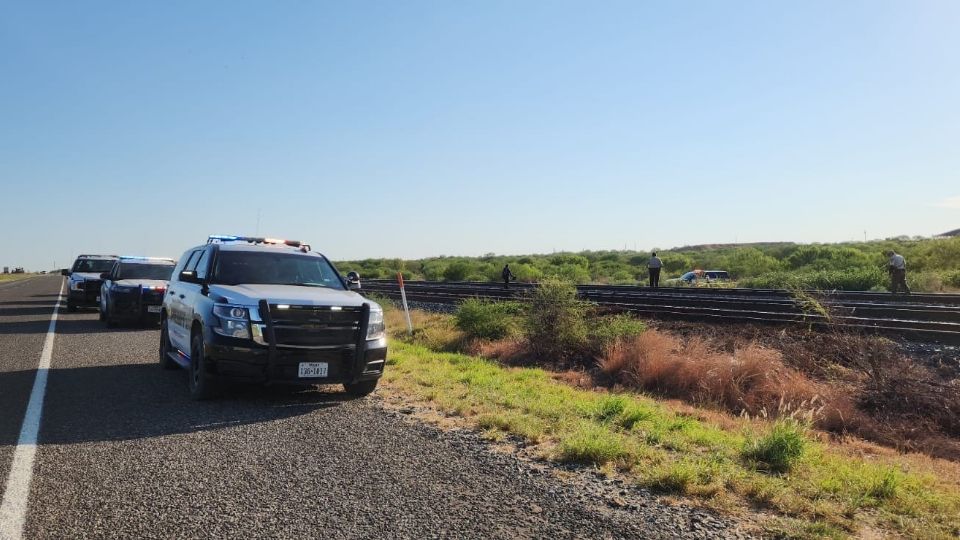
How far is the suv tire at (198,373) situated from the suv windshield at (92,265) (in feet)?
54.3

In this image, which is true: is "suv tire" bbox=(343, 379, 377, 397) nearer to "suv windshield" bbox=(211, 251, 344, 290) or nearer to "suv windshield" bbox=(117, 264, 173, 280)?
"suv windshield" bbox=(211, 251, 344, 290)

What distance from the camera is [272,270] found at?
29.3ft

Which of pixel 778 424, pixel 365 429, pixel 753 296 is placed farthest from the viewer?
pixel 753 296

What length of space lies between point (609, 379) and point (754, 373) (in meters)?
2.51

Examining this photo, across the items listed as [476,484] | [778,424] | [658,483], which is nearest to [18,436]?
[476,484]

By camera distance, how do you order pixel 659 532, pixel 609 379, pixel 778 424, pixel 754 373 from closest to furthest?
pixel 659 532 → pixel 778 424 → pixel 754 373 → pixel 609 379

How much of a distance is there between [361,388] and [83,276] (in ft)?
54.4

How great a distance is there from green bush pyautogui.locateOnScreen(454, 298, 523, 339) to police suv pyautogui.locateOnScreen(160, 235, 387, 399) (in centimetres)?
671

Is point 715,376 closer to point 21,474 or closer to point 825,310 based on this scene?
point 825,310

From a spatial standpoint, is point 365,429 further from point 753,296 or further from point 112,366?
point 753,296

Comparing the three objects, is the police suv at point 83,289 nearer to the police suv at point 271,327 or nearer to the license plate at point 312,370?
the police suv at point 271,327

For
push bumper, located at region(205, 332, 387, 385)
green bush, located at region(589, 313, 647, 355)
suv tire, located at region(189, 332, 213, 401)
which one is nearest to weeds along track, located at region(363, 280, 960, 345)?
green bush, located at region(589, 313, 647, 355)

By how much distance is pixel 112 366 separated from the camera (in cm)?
1043

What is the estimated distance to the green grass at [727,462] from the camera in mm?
4496
